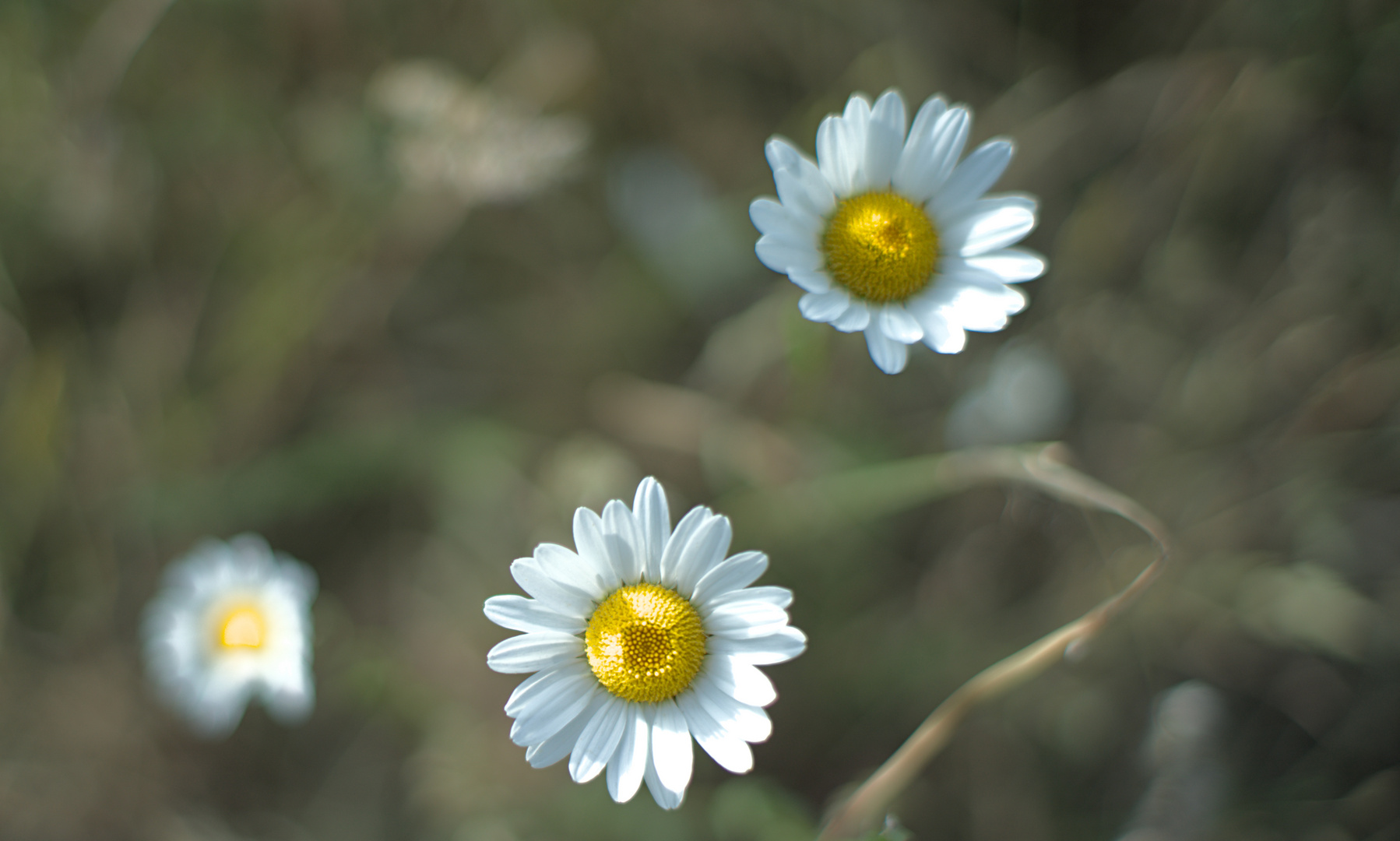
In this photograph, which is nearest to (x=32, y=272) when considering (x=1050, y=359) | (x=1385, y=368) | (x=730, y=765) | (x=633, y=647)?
(x=633, y=647)

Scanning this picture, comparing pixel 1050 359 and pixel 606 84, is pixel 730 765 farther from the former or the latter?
pixel 606 84

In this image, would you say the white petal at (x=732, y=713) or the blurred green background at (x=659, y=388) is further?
the blurred green background at (x=659, y=388)

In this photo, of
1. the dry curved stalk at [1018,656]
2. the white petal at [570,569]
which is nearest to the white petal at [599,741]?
the white petal at [570,569]

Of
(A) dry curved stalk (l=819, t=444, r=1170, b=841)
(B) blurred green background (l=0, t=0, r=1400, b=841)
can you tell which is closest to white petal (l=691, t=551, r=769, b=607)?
(A) dry curved stalk (l=819, t=444, r=1170, b=841)

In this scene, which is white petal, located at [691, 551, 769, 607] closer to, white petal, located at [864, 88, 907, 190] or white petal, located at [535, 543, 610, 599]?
white petal, located at [535, 543, 610, 599]

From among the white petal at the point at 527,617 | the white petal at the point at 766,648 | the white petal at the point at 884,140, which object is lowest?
the white petal at the point at 766,648

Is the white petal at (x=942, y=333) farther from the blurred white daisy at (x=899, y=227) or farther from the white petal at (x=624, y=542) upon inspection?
the white petal at (x=624, y=542)
